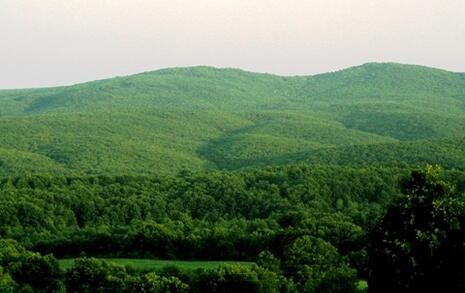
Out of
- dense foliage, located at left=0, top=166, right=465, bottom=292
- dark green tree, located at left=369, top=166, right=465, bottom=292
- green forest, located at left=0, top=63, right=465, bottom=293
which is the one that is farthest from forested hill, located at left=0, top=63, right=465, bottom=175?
dark green tree, located at left=369, top=166, right=465, bottom=292

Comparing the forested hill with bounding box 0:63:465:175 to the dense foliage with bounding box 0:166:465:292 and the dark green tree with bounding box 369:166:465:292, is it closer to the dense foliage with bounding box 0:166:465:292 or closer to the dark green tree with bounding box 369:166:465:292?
the dense foliage with bounding box 0:166:465:292

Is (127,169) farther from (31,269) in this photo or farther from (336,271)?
(336,271)

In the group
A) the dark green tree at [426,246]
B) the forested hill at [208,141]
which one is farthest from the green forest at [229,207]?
the forested hill at [208,141]

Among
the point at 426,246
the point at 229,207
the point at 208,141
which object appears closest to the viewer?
the point at 426,246

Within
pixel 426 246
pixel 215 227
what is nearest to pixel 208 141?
pixel 215 227

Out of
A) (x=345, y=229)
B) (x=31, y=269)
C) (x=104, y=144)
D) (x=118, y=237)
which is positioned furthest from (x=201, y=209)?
(x=104, y=144)

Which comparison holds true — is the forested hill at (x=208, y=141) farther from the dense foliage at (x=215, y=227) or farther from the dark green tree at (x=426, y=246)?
the dark green tree at (x=426, y=246)

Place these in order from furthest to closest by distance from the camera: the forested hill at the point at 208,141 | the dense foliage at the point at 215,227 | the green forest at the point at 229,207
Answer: the forested hill at the point at 208,141 < the dense foliage at the point at 215,227 < the green forest at the point at 229,207

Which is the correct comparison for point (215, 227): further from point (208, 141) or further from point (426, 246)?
point (208, 141)

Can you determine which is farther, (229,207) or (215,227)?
(229,207)

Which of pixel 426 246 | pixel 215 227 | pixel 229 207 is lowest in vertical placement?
pixel 229 207
